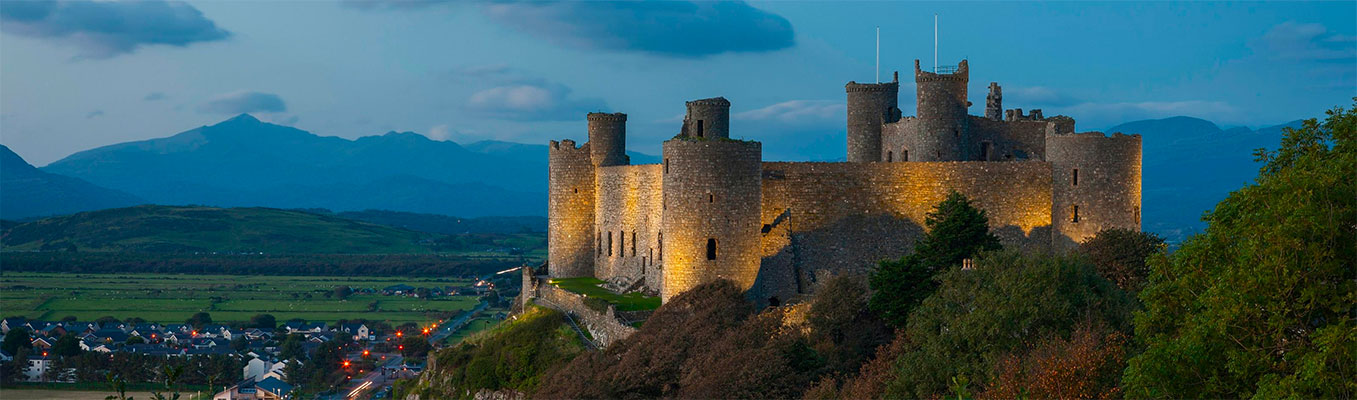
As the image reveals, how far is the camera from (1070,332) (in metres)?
34.7

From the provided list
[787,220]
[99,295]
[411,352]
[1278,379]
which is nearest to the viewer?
[1278,379]

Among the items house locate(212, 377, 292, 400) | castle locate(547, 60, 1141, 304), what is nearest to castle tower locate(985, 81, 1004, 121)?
castle locate(547, 60, 1141, 304)

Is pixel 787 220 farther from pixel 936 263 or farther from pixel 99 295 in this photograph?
pixel 99 295

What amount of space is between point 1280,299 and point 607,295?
30.4 metres

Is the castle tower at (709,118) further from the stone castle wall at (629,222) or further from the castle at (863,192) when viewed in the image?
the stone castle wall at (629,222)

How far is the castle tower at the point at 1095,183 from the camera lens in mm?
45562

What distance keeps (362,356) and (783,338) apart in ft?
227

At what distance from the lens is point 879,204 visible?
46.7m

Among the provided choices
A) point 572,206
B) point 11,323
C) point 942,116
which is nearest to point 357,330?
point 11,323

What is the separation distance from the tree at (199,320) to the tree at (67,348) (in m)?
29.0

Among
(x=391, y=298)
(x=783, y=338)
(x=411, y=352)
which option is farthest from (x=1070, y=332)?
(x=391, y=298)

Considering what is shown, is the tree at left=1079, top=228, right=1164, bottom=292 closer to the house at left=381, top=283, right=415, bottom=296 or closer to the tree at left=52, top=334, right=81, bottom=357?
the tree at left=52, top=334, right=81, bottom=357

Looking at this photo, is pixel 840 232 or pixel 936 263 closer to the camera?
pixel 936 263

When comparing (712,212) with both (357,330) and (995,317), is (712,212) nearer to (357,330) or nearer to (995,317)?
(995,317)
